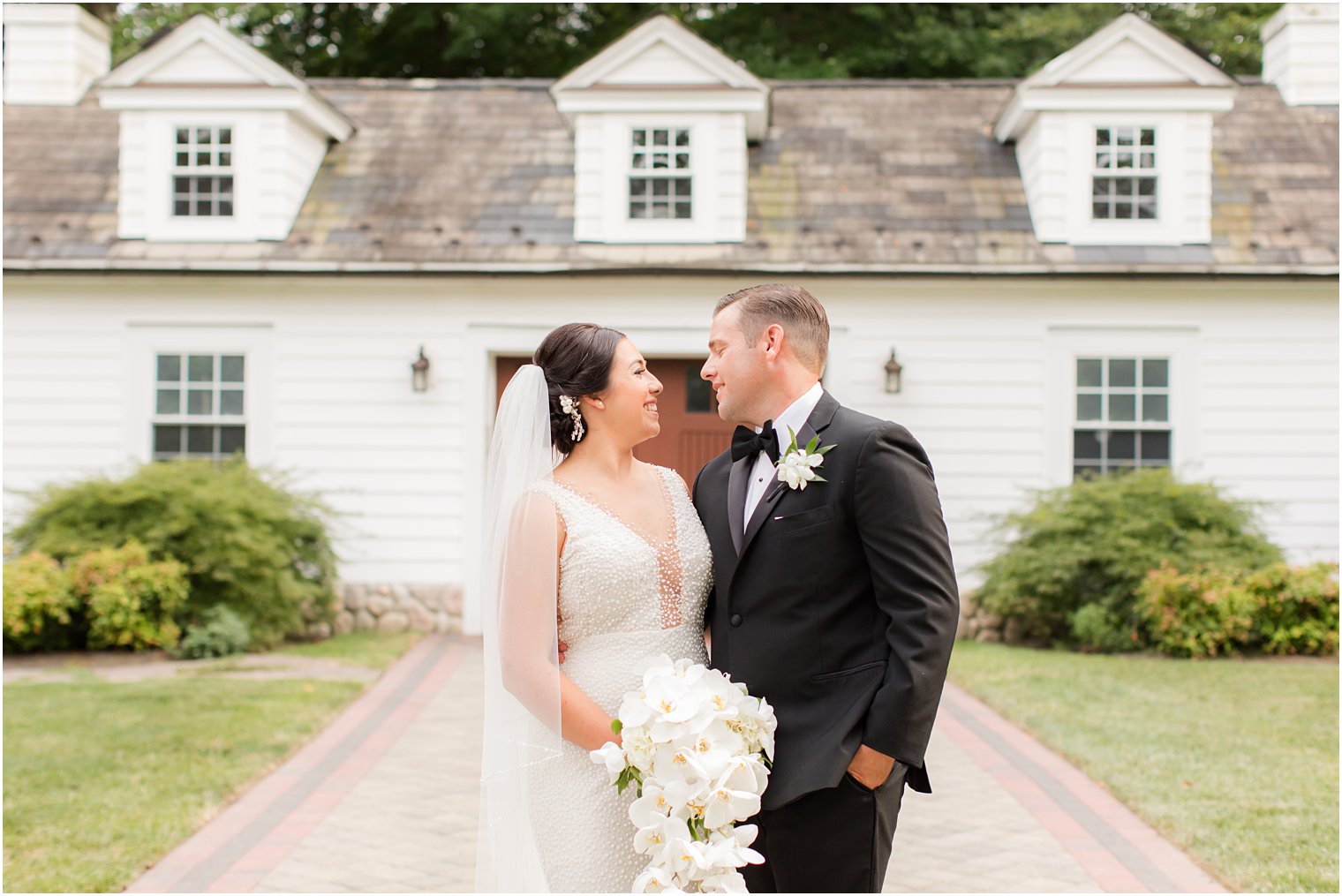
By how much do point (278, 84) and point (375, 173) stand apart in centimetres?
135

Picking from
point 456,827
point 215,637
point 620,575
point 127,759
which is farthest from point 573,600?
point 215,637

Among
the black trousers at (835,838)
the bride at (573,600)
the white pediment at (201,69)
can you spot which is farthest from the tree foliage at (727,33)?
the black trousers at (835,838)

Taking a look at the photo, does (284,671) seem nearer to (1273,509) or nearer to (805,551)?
(805,551)

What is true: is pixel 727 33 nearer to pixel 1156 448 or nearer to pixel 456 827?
pixel 1156 448

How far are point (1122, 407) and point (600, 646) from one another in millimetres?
10362

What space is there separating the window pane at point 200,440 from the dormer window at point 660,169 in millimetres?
5033

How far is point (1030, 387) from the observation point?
12.4m

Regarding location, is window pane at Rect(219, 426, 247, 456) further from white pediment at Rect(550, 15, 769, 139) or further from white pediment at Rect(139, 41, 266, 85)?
white pediment at Rect(550, 15, 769, 139)

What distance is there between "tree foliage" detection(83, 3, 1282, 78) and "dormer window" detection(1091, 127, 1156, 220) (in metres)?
7.31

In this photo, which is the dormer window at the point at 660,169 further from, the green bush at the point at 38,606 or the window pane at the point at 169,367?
the green bush at the point at 38,606

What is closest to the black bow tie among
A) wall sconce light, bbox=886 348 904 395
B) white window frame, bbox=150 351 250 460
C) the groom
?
the groom

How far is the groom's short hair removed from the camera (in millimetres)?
3229

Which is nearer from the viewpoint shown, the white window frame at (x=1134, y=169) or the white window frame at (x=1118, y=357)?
the white window frame at (x=1118, y=357)

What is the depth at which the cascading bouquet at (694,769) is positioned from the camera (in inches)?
113
